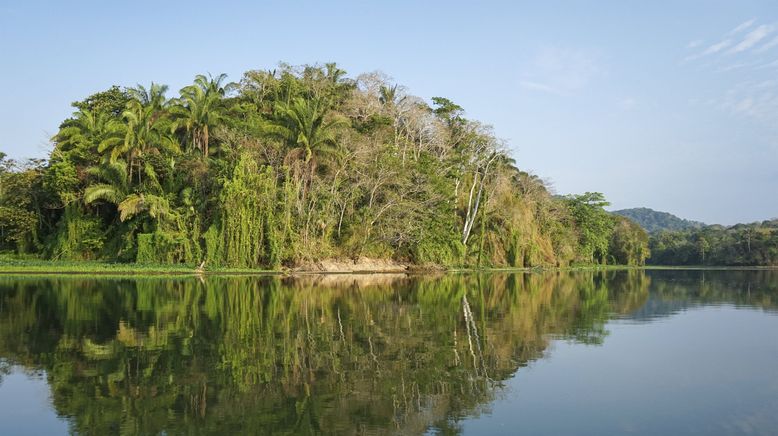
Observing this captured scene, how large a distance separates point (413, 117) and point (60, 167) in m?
28.2

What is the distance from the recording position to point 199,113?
137ft

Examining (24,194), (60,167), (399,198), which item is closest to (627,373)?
(399,198)

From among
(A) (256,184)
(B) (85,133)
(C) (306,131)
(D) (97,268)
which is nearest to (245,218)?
(A) (256,184)

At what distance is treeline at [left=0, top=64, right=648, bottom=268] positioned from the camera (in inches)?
1481

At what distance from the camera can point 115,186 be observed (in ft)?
131

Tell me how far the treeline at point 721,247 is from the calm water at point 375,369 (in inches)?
3413

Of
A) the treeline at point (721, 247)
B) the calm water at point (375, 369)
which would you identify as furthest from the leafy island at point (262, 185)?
the treeline at point (721, 247)

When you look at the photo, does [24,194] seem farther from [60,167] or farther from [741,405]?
[741,405]

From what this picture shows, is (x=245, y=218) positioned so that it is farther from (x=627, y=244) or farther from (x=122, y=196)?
(x=627, y=244)

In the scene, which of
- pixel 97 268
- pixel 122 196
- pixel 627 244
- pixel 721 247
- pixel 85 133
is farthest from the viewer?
pixel 721 247

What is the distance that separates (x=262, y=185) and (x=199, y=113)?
29.9ft

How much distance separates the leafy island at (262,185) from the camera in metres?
37.6

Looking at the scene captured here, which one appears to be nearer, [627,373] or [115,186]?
[627,373]

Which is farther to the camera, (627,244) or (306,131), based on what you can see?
(627,244)
